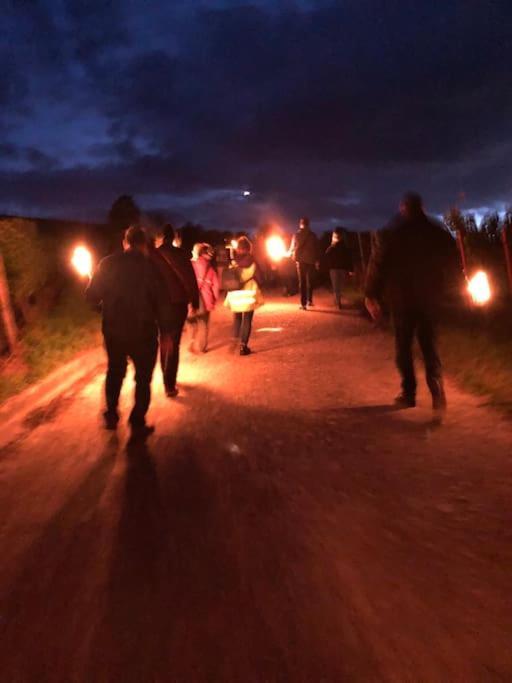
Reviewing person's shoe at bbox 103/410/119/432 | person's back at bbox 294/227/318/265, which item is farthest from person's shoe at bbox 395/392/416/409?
person's back at bbox 294/227/318/265

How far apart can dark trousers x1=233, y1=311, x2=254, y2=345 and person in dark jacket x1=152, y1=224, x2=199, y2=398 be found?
2112mm

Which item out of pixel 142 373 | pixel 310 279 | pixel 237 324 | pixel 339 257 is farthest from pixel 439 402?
pixel 310 279

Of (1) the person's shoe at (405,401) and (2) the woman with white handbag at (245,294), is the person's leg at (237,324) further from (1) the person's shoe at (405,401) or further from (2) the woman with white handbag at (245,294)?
(1) the person's shoe at (405,401)

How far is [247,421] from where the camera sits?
6824 millimetres

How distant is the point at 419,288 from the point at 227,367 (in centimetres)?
398

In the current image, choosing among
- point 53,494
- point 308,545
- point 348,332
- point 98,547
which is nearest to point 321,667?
point 308,545

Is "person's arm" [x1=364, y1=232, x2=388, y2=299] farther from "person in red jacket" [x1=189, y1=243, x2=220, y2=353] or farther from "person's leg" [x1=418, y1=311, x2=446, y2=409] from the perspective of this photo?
"person in red jacket" [x1=189, y1=243, x2=220, y2=353]

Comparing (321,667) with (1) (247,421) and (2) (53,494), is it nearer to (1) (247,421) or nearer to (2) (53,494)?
(2) (53,494)

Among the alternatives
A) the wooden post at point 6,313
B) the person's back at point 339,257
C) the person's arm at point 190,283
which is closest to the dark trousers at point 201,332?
the person's arm at point 190,283

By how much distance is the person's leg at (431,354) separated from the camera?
20.9 feet

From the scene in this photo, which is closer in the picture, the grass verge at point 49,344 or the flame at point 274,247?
the grass verge at point 49,344

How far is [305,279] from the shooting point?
15.0 metres

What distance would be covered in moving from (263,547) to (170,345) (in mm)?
4267

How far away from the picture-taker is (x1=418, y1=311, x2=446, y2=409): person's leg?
6372 mm
